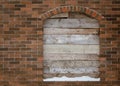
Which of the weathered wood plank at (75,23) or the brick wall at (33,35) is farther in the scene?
the weathered wood plank at (75,23)

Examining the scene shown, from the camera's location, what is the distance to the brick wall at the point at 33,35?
601cm

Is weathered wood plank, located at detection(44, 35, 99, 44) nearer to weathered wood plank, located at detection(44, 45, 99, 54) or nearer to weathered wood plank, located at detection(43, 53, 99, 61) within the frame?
weathered wood plank, located at detection(44, 45, 99, 54)

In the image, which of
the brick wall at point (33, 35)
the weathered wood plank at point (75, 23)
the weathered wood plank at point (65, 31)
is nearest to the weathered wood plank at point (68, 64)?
the brick wall at point (33, 35)

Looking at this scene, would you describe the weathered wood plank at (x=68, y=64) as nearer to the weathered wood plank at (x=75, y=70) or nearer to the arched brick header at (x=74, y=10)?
the weathered wood plank at (x=75, y=70)

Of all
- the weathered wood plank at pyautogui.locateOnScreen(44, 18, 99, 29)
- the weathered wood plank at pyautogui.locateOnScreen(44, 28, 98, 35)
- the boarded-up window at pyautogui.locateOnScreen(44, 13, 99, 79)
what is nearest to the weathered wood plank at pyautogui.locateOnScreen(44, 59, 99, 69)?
the boarded-up window at pyautogui.locateOnScreen(44, 13, 99, 79)

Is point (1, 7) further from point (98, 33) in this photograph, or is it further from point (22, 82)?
point (98, 33)

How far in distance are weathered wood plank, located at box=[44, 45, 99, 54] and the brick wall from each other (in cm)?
15

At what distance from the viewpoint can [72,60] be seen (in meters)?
6.16

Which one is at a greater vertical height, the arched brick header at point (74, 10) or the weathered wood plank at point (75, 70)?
the arched brick header at point (74, 10)

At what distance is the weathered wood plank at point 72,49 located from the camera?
20.1ft

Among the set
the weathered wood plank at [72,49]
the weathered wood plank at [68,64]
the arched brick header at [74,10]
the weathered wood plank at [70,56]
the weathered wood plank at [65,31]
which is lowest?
the weathered wood plank at [68,64]

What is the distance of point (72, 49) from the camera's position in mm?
6148

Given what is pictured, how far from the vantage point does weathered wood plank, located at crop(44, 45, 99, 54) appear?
6.12 metres

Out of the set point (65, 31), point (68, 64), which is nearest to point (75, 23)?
point (65, 31)
